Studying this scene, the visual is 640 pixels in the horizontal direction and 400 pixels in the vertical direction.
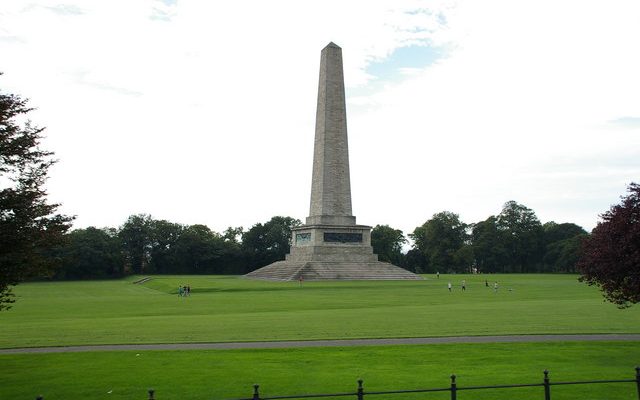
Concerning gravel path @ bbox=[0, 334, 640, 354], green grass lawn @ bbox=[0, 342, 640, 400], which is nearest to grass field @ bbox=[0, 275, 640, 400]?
green grass lawn @ bbox=[0, 342, 640, 400]

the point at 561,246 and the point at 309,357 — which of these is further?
the point at 561,246

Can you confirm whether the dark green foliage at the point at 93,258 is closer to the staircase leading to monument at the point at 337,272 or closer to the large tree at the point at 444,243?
the staircase leading to monument at the point at 337,272

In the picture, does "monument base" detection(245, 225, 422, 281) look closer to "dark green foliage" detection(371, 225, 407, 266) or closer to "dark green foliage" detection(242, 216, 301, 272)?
"dark green foliage" detection(371, 225, 407, 266)

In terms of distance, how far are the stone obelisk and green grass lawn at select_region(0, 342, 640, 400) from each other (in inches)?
1908

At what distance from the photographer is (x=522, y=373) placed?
45.3ft

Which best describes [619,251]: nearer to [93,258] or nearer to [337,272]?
[337,272]

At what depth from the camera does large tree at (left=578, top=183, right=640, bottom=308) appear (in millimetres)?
15875

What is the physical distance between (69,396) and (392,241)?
9802 centimetres

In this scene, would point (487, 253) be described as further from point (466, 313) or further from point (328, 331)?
point (328, 331)

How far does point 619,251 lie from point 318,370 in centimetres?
869

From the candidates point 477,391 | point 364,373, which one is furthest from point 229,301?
point 477,391

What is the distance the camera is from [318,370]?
14430 mm

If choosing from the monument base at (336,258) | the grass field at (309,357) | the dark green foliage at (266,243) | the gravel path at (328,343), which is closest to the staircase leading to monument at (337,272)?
the monument base at (336,258)

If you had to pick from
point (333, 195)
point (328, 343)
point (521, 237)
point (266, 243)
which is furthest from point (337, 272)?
point (521, 237)
